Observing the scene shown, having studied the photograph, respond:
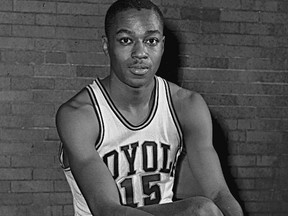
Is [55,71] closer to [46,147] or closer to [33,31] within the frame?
[33,31]

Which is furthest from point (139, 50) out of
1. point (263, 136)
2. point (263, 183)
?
point (263, 183)

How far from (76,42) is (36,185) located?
94cm

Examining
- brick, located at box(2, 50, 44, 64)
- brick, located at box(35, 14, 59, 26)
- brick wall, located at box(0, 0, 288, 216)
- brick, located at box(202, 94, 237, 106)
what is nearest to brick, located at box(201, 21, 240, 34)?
brick wall, located at box(0, 0, 288, 216)

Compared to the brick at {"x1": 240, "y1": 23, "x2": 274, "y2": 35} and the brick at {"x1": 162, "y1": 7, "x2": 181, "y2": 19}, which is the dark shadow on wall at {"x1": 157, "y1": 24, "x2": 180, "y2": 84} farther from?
the brick at {"x1": 240, "y1": 23, "x2": 274, "y2": 35}

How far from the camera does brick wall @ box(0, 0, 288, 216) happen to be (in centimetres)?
364

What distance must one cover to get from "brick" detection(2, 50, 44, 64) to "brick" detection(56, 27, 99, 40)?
0.59 feet

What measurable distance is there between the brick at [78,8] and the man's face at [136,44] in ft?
4.56


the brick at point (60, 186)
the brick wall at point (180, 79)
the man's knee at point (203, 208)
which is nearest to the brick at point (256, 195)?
the brick wall at point (180, 79)

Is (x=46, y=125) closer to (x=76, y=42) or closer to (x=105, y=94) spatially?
(x=76, y=42)

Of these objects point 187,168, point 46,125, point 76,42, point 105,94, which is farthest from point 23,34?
point 187,168

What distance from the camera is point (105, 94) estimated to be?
245 cm

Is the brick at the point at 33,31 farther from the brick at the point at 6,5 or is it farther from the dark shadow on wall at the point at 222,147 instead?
the dark shadow on wall at the point at 222,147

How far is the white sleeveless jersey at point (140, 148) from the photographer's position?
2414 mm

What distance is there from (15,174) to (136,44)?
1709mm
